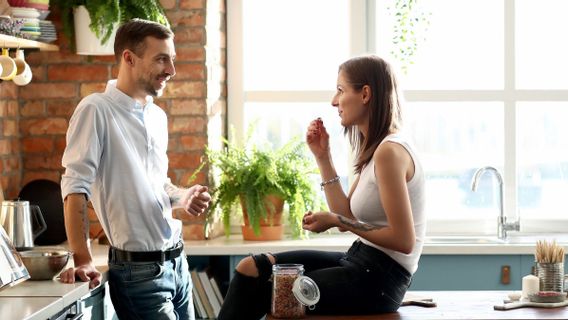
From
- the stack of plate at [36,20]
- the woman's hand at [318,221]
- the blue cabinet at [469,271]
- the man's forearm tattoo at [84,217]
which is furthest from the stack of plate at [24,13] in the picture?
the blue cabinet at [469,271]

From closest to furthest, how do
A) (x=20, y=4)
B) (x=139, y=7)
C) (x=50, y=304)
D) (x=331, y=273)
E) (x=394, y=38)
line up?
(x=50, y=304)
(x=331, y=273)
(x=20, y=4)
(x=139, y=7)
(x=394, y=38)

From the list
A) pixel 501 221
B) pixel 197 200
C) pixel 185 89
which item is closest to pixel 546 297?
pixel 197 200

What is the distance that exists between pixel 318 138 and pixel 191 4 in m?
1.46

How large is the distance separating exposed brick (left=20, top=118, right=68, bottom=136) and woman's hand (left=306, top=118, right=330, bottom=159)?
1.66m

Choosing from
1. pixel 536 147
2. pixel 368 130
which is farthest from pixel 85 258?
pixel 536 147

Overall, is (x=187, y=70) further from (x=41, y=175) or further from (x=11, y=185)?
(x=11, y=185)

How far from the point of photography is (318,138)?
364cm

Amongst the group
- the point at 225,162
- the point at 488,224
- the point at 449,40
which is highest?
the point at 449,40

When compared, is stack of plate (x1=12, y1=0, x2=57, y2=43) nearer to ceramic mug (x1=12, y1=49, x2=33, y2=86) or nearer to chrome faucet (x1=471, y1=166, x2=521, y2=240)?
ceramic mug (x1=12, y1=49, x2=33, y2=86)

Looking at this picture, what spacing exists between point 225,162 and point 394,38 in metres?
1.07

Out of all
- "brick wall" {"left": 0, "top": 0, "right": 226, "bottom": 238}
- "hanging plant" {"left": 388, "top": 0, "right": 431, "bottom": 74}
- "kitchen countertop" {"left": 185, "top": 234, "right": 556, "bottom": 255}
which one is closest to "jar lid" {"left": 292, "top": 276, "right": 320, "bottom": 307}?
"kitchen countertop" {"left": 185, "top": 234, "right": 556, "bottom": 255}

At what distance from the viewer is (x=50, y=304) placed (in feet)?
9.80

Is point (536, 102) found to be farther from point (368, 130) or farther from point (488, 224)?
point (368, 130)

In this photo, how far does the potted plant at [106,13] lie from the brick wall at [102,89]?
180mm
